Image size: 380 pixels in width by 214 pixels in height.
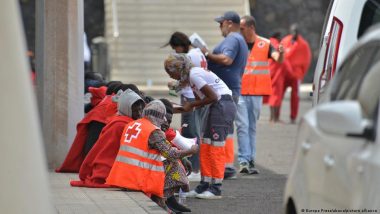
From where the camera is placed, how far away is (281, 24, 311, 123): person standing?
23.2m

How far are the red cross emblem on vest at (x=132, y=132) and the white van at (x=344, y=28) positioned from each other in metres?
1.54

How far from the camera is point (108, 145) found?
11.8 m

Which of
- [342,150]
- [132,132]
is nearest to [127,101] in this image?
[132,132]

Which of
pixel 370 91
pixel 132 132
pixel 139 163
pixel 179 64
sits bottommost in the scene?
pixel 139 163

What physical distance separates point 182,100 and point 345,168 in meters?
7.26

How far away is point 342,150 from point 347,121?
30cm

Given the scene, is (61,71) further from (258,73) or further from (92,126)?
(258,73)

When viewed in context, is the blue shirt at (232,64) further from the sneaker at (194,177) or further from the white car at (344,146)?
the white car at (344,146)

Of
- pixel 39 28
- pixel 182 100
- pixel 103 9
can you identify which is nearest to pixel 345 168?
pixel 182 100

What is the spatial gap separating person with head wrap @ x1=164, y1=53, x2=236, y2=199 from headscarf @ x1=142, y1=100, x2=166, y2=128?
1.12m

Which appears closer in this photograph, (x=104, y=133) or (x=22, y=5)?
(x=104, y=133)

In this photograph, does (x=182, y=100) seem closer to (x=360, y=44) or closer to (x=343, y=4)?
(x=343, y=4)

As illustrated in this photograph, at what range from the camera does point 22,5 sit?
111ft

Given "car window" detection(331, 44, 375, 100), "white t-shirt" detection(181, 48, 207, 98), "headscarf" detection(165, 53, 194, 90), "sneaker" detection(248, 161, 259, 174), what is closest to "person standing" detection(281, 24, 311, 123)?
"sneaker" detection(248, 161, 259, 174)
